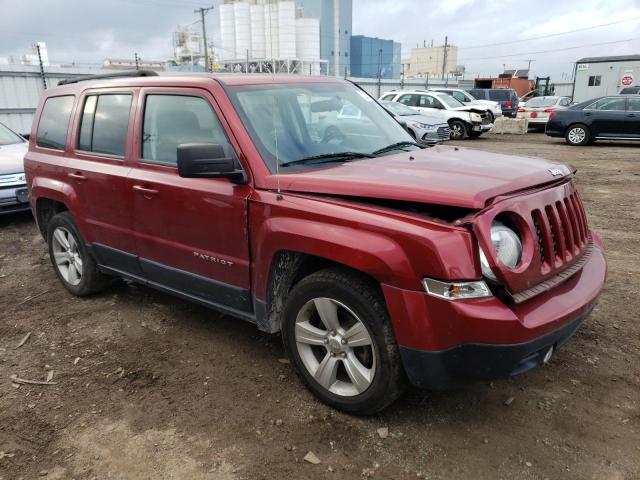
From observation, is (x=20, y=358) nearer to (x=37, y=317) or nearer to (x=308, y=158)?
(x=37, y=317)

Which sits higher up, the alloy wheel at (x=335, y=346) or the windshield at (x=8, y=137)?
the windshield at (x=8, y=137)

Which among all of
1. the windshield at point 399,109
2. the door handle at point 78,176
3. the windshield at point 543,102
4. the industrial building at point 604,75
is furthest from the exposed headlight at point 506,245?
the industrial building at point 604,75

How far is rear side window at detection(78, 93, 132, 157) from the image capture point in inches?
153

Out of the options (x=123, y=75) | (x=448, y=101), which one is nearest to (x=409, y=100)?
(x=448, y=101)

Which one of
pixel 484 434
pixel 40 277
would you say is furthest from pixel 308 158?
pixel 40 277

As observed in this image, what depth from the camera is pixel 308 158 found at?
3199 millimetres

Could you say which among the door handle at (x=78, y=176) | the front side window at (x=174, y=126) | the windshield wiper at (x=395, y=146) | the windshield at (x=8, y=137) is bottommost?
the windshield at (x=8, y=137)

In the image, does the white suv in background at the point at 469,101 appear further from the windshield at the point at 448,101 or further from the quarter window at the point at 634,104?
the quarter window at the point at 634,104

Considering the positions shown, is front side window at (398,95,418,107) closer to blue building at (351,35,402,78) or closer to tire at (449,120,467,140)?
tire at (449,120,467,140)

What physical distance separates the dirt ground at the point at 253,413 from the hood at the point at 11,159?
3762 mm

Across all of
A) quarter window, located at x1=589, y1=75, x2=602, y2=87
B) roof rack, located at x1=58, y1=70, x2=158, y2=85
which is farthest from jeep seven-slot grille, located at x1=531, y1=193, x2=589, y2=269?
quarter window, located at x1=589, y1=75, x2=602, y2=87

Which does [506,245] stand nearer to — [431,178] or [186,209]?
[431,178]

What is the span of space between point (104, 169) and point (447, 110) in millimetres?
16599

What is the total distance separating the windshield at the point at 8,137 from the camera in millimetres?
8302
